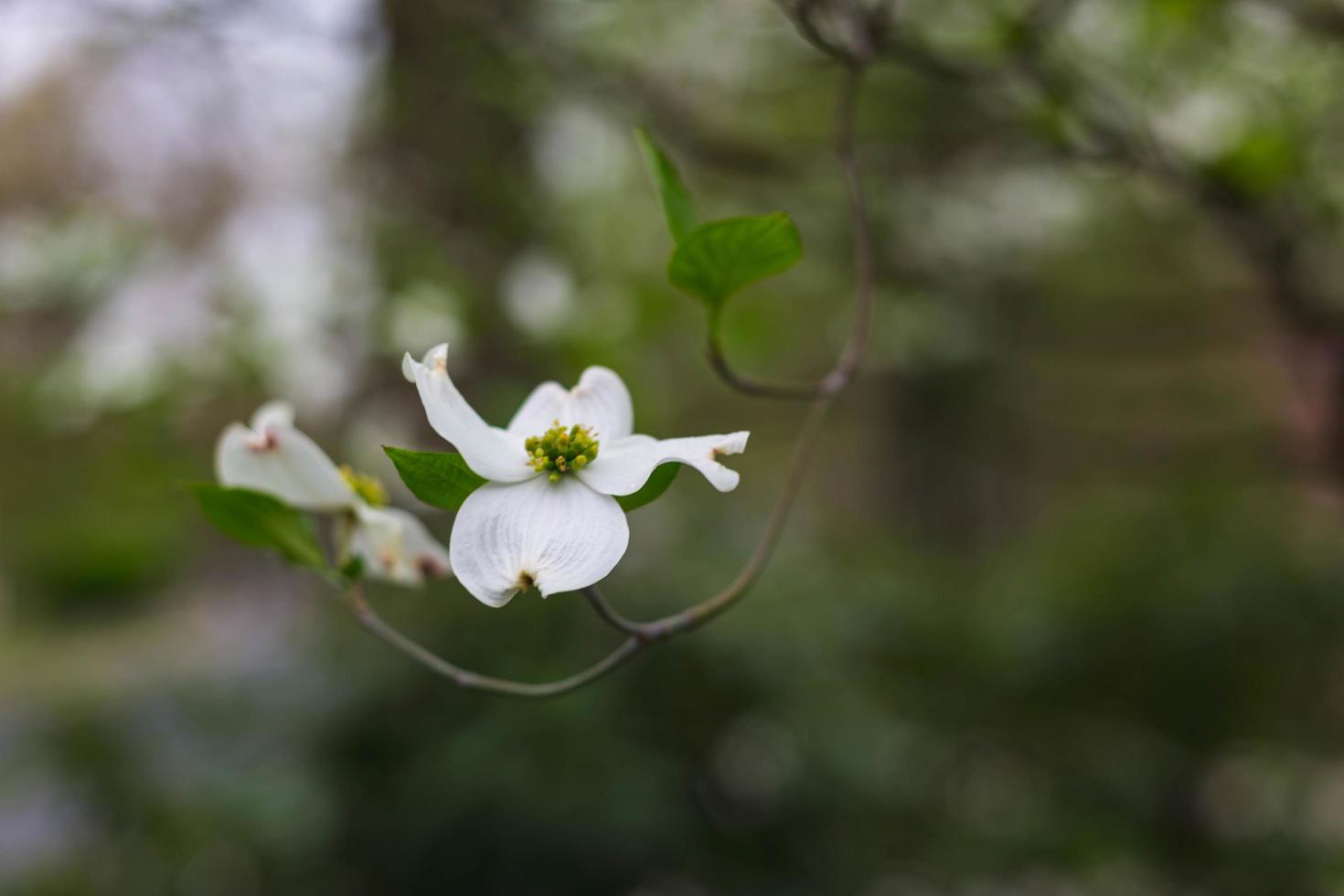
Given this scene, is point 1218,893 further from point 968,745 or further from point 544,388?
point 544,388

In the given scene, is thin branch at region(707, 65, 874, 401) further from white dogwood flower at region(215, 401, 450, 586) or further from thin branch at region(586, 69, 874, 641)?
white dogwood flower at region(215, 401, 450, 586)

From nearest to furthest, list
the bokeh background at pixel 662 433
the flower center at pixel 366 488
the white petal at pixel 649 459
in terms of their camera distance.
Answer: the white petal at pixel 649 459
the flower center at pixel 366 488
the bokeh background at pixel 662 433

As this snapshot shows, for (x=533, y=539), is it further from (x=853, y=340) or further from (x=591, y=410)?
(x=853, y=340)

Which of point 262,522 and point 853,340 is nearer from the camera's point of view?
point 262,522

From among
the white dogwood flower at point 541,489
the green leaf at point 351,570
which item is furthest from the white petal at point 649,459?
the green leaf at point 351,570

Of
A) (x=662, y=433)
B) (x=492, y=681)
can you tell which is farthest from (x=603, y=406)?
(x=662, y=433)

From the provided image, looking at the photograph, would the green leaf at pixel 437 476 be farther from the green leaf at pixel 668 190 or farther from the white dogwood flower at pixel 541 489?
the green leaf at pixel 668 190
